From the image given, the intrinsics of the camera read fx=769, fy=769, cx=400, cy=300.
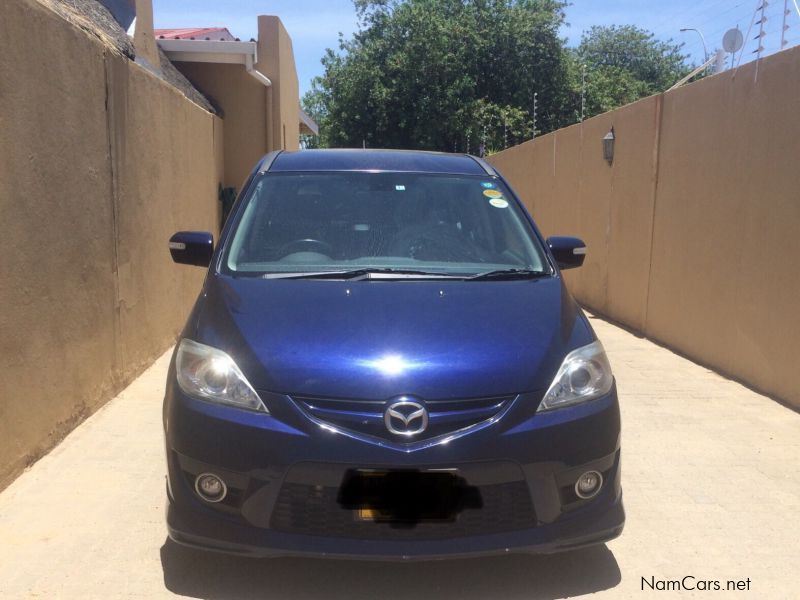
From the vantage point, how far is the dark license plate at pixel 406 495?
269 cm

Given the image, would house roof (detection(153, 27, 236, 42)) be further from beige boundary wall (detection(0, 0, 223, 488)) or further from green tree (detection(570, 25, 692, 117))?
green tree (detection(570, 25, 692, 117))

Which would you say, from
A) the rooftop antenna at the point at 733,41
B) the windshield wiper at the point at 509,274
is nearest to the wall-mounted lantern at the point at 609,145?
the rooftop antenna at the point at 733,41

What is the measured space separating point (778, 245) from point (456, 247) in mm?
3223

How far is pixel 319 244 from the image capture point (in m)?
3.92

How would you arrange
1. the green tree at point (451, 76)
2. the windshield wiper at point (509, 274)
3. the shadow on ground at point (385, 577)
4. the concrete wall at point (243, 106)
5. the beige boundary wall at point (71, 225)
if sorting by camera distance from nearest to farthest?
the shadow on ground at point (385, 577), the windshield wiper at point (509, 274), the beige boundary wall at point (71, 225), the concrete wall at point (243, 106), the green tree at point (451, 76)

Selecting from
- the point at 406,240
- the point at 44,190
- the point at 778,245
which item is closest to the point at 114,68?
the point at 44,190

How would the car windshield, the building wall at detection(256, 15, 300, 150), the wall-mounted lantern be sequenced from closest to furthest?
the car windshield, the wall-mounted lantern, the building wall at detection(256, 15, 300, 150)

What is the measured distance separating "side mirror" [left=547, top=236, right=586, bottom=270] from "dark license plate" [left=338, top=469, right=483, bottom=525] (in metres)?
1.88

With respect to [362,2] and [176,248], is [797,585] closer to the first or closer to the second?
[176,248]

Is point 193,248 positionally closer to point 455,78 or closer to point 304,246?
point 304,246

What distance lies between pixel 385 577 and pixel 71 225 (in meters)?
3.07

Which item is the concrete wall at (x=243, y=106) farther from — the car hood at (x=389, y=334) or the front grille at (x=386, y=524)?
the front grille at (x=386, y=524)

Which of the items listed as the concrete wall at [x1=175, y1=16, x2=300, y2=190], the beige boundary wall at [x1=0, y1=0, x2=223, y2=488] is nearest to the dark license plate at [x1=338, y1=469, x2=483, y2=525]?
the beige boundary wall at [x1=0, y1=0, x2=223, y2=488]

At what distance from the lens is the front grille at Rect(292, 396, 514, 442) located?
272 centimetres
